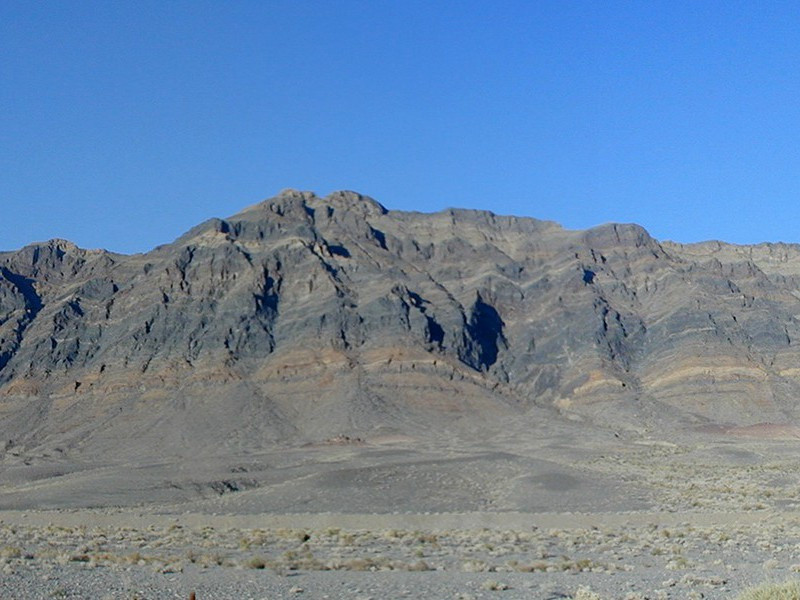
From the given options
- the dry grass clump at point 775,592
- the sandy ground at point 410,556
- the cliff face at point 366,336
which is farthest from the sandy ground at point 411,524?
the cliff face at point 366,336

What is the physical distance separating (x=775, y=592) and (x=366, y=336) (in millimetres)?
113055

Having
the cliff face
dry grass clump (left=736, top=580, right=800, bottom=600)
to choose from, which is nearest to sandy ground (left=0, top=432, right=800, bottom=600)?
dry grass clump (left=736, top=580, right=800, bottom=600)

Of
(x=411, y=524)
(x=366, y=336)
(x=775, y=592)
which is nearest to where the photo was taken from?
(x=775, y=592)

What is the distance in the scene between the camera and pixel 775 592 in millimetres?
15570

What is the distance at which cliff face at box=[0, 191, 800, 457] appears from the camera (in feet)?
370

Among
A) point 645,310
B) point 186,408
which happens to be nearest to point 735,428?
point 645,310

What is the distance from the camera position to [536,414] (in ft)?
378

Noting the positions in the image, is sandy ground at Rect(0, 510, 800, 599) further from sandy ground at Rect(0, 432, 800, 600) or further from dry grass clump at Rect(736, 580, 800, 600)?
dry grass clump at Rect(736, 580, 800, 600)

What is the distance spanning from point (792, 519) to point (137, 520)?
3068cm

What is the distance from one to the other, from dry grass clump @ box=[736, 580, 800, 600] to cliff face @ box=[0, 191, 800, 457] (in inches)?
3482

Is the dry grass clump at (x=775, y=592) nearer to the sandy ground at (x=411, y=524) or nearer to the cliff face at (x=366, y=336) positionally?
the sandy ground at (x=411, y=524)

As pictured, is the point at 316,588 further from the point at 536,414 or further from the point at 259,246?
the point at 259,246

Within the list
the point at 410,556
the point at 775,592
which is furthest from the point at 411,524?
the point at 775,592

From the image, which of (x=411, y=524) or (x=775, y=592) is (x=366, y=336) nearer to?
(x=411, y=524)
